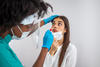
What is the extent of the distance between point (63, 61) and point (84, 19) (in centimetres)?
62

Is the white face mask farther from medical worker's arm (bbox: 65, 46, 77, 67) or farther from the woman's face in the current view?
medical worker's arm (bbox: 65, 46, 77, 67)

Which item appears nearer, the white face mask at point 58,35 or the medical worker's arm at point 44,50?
the medical worker's arm at point 44,50

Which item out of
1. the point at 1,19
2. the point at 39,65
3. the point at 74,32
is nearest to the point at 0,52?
the point at 1,19

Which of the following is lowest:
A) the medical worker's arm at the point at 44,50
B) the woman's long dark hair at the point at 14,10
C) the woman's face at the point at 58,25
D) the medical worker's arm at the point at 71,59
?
the medical worker's arm at the point at 71,59

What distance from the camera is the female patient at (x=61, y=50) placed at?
138 cm

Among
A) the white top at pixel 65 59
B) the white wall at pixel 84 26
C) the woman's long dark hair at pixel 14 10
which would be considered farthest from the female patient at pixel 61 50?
the woman's long dark hair at pixel 14 10

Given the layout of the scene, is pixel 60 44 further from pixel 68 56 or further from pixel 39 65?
pixel 39 65

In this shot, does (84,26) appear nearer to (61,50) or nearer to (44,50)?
(61,50)

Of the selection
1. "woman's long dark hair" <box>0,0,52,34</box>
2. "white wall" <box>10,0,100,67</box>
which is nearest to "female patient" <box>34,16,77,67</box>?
"white wall" <box>10,0,100,67</box>

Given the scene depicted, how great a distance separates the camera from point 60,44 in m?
1.45

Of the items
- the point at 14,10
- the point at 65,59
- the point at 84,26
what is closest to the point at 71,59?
the point at 65,59

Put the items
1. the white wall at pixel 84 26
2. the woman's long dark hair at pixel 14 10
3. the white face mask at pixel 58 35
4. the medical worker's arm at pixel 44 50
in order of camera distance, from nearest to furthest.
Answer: the woman's long dark hair at pixel 14 10, the medical worker's arm at pixel 44 50, the white face mask at pixel 58 35, the white wall at pixel 84 26

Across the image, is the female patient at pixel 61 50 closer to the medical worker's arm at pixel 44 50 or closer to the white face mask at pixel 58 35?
the white face mask at pixel 58 35

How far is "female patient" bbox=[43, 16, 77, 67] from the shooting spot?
4.51 feet
